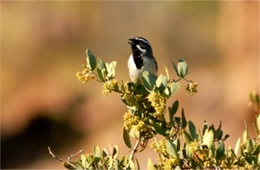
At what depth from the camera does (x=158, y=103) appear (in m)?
2.59

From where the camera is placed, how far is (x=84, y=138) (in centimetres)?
1408

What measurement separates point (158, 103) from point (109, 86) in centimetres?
22

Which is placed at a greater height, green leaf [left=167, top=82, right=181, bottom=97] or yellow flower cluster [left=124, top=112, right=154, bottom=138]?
green leaf [left=167, top=82, right=181, bottom=97]

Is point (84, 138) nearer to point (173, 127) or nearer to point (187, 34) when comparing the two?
point (187, 34)

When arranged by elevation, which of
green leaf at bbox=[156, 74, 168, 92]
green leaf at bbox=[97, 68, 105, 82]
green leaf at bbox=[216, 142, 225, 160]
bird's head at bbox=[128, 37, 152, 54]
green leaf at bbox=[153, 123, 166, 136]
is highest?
bird's head at bbox=[128, 37, 152, 54]

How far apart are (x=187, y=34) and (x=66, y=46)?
8.21 feet

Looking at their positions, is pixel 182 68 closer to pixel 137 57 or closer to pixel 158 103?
pixel 158 103

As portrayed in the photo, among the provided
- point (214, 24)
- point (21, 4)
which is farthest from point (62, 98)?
point (214, 24)

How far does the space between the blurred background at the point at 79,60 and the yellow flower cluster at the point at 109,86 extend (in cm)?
886

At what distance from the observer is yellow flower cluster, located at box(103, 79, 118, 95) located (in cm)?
265

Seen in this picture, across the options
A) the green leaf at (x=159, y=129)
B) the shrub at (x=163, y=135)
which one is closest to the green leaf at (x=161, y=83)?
the shrub at (x=163, y=135)

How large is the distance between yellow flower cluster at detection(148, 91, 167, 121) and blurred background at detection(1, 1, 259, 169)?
8912mm

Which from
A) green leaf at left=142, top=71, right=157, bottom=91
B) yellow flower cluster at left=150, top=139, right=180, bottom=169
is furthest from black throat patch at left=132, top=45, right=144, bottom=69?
yellow flower cluster at left=150, top=139, right=180, bottom=169

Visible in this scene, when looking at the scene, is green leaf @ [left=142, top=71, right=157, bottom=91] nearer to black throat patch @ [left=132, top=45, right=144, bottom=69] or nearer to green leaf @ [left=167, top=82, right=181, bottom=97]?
green leaf @ [left=167, top=82, right=181, bottom=97]
